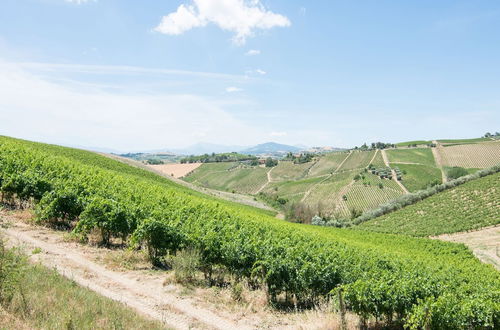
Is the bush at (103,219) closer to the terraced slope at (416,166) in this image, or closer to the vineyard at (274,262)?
the vineyard at (274,262)

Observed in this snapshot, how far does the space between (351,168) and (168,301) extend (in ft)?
501

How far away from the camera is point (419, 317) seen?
342 inches

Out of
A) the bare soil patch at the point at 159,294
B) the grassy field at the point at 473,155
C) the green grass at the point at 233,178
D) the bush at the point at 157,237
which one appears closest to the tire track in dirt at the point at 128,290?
the bare soil patch at the point at 159,294

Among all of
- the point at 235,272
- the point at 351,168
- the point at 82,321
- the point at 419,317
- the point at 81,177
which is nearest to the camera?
the point at 82,321

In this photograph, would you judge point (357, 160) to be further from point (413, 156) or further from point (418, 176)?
point (418, 176)

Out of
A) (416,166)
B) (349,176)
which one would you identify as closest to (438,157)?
(416,166)

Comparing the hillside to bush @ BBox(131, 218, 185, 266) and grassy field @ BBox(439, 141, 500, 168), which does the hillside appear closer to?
grassy field @ BBox(439, 141, 500, 168)

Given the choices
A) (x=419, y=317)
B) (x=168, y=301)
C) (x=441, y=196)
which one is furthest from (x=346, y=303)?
(x=441, y=196)

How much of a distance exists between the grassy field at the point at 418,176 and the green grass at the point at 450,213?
110 ft

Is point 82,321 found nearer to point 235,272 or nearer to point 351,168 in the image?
point 235,272

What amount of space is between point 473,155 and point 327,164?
6835cm

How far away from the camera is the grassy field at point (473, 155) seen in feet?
414

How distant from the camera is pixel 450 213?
67938mm

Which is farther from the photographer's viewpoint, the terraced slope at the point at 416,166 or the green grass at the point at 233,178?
the green grass at the point at 233,178
